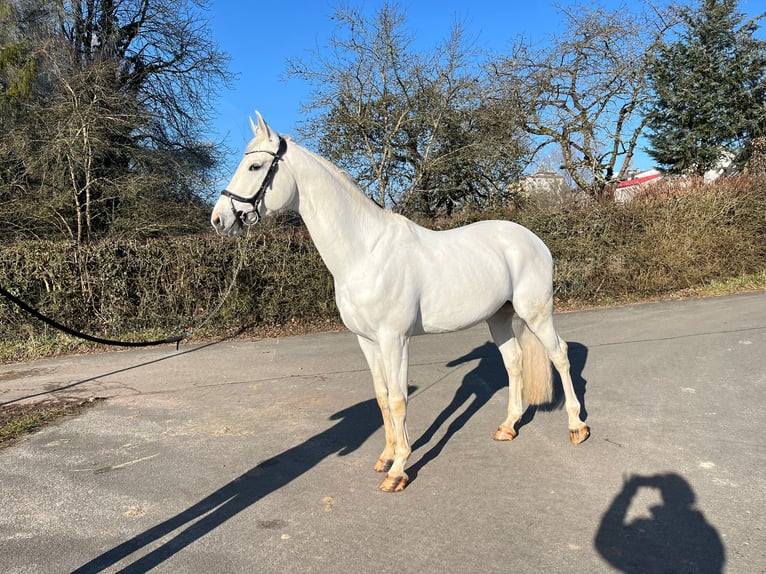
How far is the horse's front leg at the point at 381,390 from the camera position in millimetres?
3350

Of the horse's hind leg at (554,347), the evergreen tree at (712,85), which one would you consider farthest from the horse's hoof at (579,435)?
the evergreen tree at (712,85)

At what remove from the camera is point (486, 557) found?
237cm

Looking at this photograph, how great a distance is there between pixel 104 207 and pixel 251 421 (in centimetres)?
933

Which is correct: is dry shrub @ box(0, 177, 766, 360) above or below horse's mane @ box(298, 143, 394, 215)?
below

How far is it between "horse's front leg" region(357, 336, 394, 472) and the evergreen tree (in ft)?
55.2

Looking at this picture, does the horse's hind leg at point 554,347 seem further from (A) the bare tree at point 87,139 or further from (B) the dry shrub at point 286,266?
(A) the bare tree at point 87,139

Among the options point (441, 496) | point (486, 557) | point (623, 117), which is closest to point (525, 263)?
point (441, 496)

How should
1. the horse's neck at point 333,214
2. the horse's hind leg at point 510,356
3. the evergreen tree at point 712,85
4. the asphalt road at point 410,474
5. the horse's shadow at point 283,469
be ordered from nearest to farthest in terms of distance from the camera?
the asphalt road at point 410,474 → the horse's shadow at point 283,469 → the horse's neck at point 333,214 → the horse's hind leg at point 510,356 → the evergreen tree at point 712,85

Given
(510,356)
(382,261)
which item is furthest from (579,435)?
(382,261)

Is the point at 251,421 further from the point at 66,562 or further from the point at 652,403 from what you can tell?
the point at 652,403

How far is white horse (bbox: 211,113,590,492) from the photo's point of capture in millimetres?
2963

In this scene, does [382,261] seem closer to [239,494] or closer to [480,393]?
[239,494]

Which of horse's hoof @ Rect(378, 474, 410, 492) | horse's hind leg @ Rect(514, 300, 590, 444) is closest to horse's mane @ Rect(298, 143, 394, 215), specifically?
horse's hind leg @ Rect(514, 300, 590, 444)

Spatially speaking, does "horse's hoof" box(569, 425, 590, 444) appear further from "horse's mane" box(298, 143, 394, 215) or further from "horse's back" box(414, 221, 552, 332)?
"horse's mane" box(298, 143, 394, 215)
